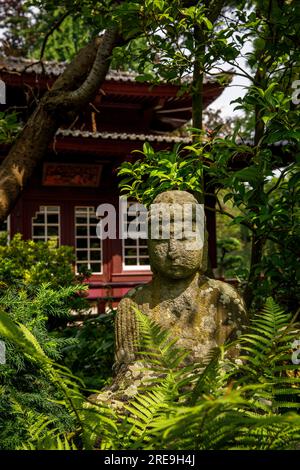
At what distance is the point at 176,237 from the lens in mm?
2807

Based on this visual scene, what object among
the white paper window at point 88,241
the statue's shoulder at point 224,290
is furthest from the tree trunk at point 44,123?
the white paper window at point 88,241

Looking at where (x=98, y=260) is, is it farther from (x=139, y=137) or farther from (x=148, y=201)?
(x=148, y=201)

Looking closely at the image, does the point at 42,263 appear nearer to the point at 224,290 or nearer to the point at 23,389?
the point at 224,290

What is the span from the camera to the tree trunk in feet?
14.0

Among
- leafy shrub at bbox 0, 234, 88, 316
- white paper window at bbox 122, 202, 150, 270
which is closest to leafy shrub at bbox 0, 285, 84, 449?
leafy shrub at bbox 0, 234, 88, 316

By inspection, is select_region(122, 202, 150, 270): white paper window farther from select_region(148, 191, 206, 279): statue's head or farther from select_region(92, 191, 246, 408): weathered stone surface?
select_region(148, 191, 206, 279): statue's head

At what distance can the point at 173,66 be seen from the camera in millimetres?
4047

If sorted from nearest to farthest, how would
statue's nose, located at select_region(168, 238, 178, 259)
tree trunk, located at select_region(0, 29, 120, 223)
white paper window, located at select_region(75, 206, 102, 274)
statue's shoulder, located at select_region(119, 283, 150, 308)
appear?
statue's nose, located at select_region(168, 238, 178, 259) → statue's shoulder, located at select_region(119, 283, 150, 308) → tree trunk, located at select_region(0, 29, 120, 223) → white paper window, located at select_region(75, 206, 102, 274)

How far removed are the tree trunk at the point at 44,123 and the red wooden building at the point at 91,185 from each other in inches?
206

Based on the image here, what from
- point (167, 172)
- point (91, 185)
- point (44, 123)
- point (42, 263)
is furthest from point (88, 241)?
point (167, 172)

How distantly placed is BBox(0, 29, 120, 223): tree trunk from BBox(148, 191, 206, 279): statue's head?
180 centimetres

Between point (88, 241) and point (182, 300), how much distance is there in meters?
8.48

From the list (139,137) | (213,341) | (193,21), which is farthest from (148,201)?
(139,137)

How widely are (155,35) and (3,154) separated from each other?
6.09m
